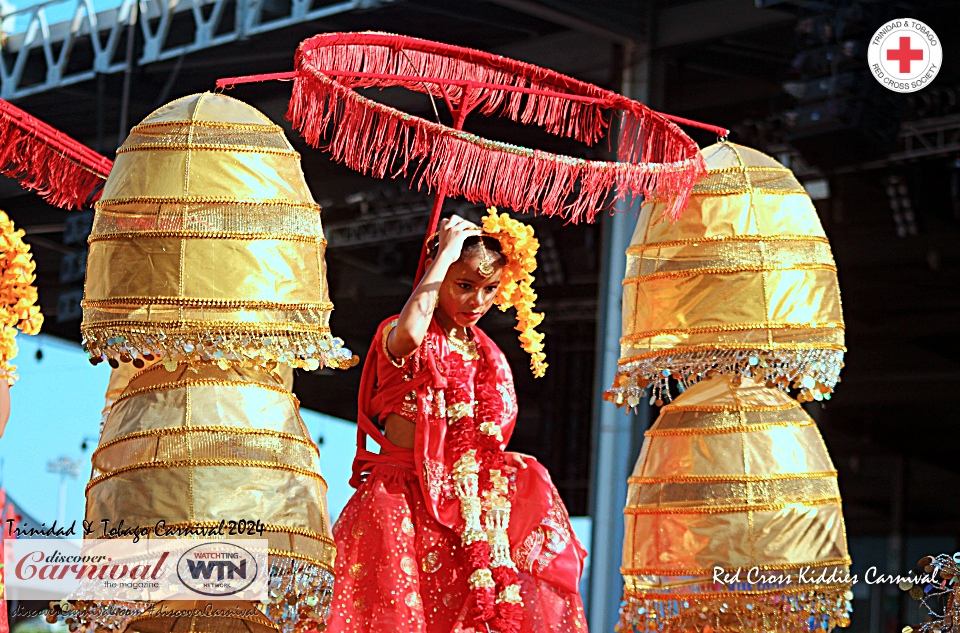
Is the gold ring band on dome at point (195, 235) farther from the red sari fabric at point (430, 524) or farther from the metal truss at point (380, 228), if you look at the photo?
the metal truss at point (380, 228)

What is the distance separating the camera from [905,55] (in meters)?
7.19

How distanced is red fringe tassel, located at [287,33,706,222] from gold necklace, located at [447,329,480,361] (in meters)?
0.43

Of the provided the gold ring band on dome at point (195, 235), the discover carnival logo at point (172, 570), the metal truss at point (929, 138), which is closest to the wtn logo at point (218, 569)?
the discover carnival logo at point (172, 570)

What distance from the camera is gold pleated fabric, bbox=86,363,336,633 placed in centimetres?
358

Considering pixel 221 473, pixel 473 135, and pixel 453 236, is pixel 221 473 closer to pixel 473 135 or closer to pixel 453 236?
pixel 453 236

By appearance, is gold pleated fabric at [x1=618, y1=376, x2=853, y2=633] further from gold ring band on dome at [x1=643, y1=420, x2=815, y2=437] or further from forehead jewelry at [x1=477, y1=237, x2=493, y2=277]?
forehead jewelry at [x1=477, y1=237, x2=493, y2=277]

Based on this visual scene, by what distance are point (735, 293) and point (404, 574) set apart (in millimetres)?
1405

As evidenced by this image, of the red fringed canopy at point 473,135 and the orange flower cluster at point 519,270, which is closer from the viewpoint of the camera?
the red fringed canopy at point 473,135

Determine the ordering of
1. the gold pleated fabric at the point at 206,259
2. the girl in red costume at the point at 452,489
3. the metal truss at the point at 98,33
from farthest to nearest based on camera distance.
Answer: the metal truss at the point at 98,33, the girl in red costume at the point at 452,489, the gold pleated fabric at the point at 206,259

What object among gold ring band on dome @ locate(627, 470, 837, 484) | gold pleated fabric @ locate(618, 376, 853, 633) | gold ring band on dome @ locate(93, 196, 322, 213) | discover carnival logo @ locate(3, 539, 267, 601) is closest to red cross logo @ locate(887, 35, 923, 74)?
gold pleated fabric @ locate(618, 376, 853, 633)

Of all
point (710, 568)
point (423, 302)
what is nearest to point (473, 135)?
point (423, 302)

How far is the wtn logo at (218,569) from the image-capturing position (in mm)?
3541

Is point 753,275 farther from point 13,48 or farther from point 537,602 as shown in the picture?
point 13,48

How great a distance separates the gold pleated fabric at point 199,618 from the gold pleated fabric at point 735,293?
1.36m
